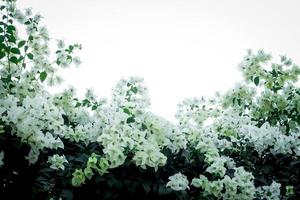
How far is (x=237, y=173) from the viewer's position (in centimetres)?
380

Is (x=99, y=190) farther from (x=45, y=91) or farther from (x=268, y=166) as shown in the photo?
(x=268, y=166)

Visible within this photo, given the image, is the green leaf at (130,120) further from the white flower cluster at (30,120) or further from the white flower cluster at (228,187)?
the white flower cluster at (228,187)

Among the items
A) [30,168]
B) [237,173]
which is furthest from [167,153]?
[30,168]

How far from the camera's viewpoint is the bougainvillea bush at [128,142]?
275 centimetres

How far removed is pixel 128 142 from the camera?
3238mm

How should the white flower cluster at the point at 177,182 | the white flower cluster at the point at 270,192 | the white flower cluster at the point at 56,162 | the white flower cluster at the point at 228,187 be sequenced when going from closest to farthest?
the white flower cluster at the point at 56,162, the white flower cluster at the point at 177,182, the white flower cluster at the point at 228,187, the white flower cluster at the point at 270,192

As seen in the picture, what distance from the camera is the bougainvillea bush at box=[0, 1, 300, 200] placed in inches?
108

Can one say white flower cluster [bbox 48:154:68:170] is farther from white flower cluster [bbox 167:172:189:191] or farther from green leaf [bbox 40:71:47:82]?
green leaf [bbox 40:71:47:82]

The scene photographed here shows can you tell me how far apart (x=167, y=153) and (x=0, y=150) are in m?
1.72

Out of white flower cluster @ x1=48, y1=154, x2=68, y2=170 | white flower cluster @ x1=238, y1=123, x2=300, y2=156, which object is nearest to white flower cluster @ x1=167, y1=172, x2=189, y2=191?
white flower cluster @ x1=48, y1=154, x2=68, y2=170

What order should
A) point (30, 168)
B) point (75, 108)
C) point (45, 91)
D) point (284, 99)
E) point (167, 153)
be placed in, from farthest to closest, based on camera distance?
point (284, 99) → point (75, 108) → point (45, 91) → point (167, 153) → point (30, 168)

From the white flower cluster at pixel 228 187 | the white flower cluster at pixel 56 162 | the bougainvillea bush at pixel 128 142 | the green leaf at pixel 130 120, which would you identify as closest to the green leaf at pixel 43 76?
the bougainvillea bush at pixel 128 142

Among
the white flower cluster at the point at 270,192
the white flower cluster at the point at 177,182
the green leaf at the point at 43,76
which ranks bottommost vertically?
the white flower cluster at the point at 177,182

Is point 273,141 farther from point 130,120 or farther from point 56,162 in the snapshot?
point 56,162
